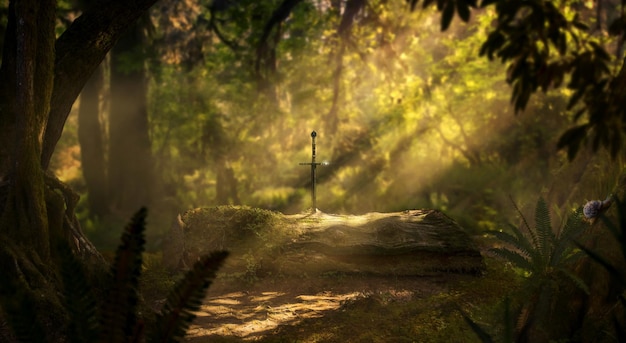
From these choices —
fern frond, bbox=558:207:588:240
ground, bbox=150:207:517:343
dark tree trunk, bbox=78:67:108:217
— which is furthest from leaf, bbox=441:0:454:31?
dark tree trunk, bbox=78:67:108:217

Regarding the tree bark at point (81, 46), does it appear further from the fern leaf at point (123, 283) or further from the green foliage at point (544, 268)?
the green foliage at point (544, 268)

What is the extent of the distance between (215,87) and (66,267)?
19.1 metres

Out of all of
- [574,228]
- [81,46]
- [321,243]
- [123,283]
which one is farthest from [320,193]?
[123,283]

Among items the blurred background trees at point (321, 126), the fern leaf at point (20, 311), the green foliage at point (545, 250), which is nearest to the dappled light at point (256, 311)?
the green foliage at point (545, 250)

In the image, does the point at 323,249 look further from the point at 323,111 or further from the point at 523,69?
the point at 323,111

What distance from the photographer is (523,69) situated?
296 centimetres

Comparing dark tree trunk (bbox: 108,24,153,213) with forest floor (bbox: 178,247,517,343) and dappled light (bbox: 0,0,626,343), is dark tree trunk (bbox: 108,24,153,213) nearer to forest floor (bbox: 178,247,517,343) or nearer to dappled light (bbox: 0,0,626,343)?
dappled light (bbox: 0,0,626,343)

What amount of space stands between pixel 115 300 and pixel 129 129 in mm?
15742

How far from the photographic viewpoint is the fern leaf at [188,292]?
2998mm

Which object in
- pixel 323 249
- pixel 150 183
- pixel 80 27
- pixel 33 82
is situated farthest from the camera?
pixel 150 183

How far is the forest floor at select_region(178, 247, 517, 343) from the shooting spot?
562 centimetres

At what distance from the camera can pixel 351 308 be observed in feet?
21.3

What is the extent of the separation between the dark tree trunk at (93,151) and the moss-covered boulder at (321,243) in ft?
36.0

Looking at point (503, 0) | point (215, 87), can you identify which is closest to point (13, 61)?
point (503, 0)
